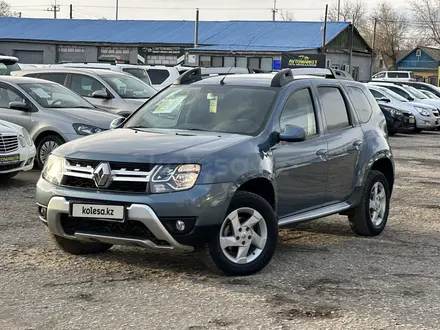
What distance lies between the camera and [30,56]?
188 ft

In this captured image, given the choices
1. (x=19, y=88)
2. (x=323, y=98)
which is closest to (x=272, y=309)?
(x=323, y=98)

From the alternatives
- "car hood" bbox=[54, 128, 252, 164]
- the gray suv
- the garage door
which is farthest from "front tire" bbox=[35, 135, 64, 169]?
the garage door

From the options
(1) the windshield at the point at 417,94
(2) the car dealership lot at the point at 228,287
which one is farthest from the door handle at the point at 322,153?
(1) the windshield at the point at 417,94

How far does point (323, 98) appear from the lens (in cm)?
754

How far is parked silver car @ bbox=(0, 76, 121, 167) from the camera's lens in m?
12.2

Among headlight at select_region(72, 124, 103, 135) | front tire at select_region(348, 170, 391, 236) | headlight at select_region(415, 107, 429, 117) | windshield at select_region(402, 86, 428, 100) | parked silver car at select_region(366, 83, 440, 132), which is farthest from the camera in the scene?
windshield at select_region(402, 86, 428, 100)

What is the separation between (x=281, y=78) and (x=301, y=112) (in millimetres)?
375

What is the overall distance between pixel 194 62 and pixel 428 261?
133 ft

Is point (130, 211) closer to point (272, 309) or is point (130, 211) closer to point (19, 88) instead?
→ point (272, 309)

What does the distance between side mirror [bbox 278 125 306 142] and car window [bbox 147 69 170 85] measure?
47.7ft

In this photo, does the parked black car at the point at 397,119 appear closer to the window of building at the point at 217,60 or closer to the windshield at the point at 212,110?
the windshield at the point at 212,110

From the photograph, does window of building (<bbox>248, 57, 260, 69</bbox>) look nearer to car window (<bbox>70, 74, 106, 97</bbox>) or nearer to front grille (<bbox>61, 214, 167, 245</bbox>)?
car window (<bbox>70, 74, 106, 97</bbox>)

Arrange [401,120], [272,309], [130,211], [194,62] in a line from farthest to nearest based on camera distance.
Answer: [194,62], [401,120], [130,211], [272,309]

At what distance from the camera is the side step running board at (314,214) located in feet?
22.2
